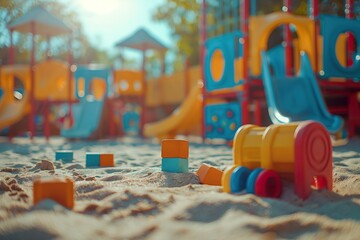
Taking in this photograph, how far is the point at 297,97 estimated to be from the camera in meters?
5.84

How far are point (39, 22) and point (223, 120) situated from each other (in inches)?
188

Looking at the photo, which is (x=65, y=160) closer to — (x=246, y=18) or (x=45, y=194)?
(x=45, y=194)

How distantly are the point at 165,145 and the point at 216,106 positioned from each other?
4.11m

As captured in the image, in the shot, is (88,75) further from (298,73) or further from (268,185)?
(268,185)

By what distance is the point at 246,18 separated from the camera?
6098 millimetres

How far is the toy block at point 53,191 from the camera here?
1688mm

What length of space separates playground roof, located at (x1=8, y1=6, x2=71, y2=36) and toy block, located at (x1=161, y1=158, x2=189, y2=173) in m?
6.99

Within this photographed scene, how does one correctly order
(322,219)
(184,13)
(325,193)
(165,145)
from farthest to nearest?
(184,13), (165,145), (325,193), (322,219)

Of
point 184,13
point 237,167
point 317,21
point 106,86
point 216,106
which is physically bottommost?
point 237,167

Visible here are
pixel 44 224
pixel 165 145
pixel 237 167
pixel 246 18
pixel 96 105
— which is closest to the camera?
pixel 44 224

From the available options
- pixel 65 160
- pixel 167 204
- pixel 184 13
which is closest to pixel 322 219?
pixel 167 204

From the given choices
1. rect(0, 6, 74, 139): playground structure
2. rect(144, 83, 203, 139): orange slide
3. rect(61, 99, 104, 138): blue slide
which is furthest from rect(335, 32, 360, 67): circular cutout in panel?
rect(0, 6, 74, 139): playground structure

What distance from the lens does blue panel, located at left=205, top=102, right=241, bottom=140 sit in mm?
6379

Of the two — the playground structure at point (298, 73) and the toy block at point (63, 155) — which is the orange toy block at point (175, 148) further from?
the playground structure at point (298, 73)
